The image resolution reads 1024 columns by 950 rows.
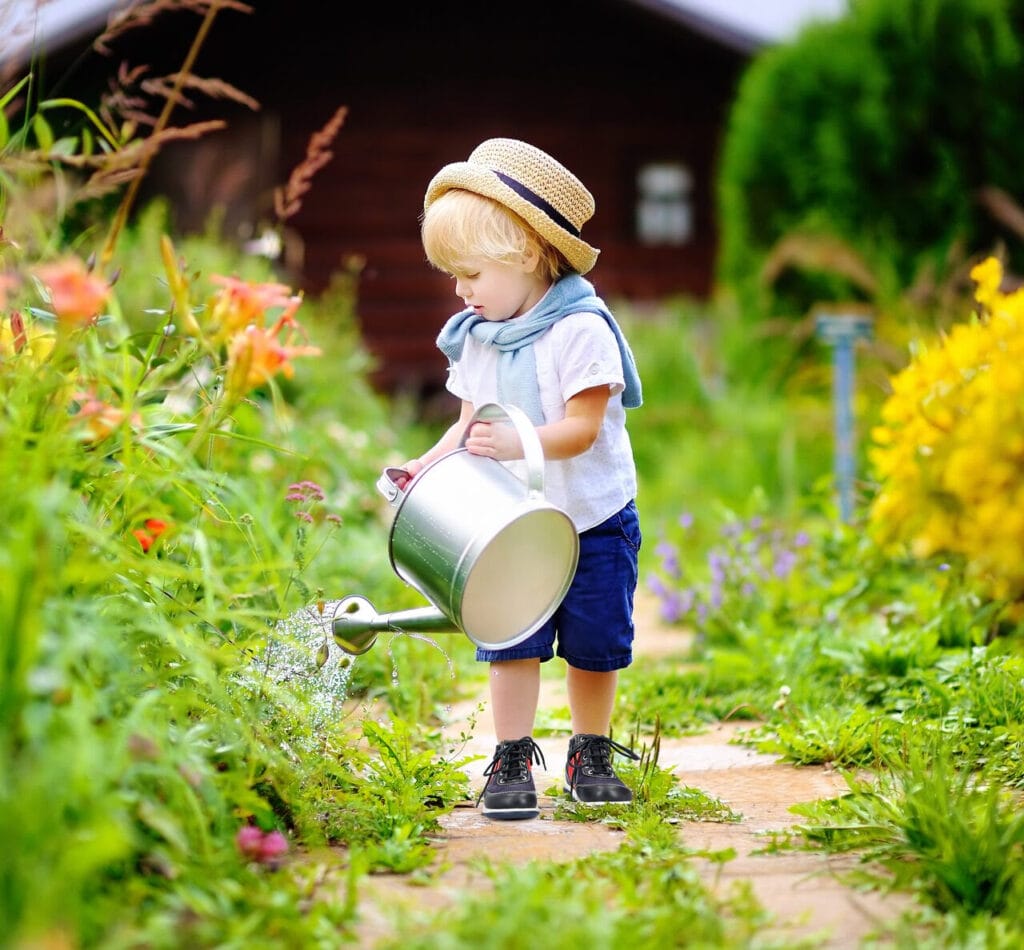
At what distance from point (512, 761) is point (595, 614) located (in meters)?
0.32

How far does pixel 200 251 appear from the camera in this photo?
571 centimetres

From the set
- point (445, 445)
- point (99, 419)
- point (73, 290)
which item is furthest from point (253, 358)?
point (445, 445)

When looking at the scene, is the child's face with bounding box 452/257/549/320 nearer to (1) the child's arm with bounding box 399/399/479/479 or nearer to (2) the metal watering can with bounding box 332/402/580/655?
(1) the child's arm with bounding box 399/399/479/479

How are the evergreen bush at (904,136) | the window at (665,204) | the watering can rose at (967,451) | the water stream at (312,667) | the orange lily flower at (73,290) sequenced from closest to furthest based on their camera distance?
1. the orange lily flower at (73,290)
2. the watering can rose at (967,451)
3. the water stream at (312,667)
4. the evergreen bush at (904,136)
5. the window at (665,204)

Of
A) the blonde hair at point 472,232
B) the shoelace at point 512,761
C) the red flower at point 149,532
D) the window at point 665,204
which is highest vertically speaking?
the window at point 665,204

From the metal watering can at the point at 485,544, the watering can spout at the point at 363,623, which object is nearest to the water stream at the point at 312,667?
the watering can spout at the point at 363,623

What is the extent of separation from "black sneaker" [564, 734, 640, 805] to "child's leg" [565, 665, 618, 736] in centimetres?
5

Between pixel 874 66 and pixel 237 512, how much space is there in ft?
17.9

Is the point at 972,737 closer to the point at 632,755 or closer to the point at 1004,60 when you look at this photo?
the point at 632,755

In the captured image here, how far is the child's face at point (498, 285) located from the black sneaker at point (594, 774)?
830 millimetres

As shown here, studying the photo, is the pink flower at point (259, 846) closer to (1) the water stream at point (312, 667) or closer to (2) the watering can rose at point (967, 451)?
(1) the water stream at point (312, 667)

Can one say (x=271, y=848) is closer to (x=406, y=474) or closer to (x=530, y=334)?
(x=406, y=474)

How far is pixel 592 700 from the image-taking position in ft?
8.48

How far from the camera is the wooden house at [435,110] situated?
38.9ft
